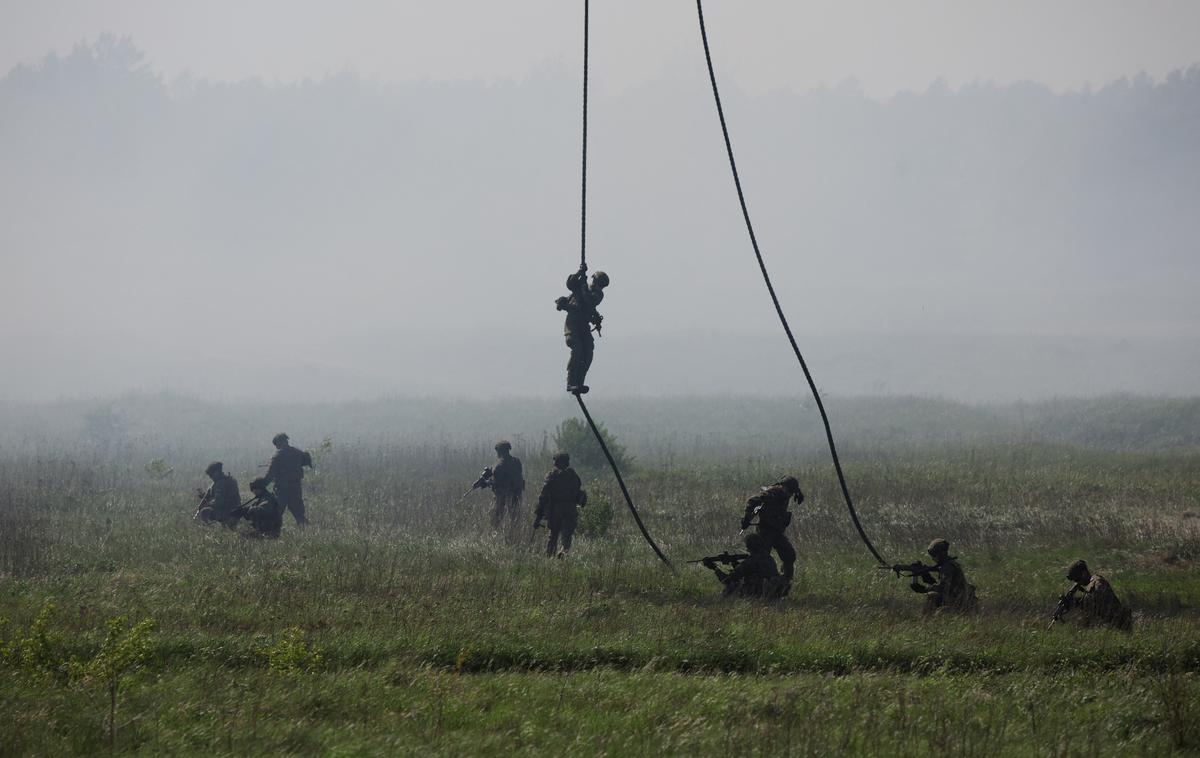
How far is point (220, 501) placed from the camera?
21.6 metres

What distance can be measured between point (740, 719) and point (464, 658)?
333 centimetres

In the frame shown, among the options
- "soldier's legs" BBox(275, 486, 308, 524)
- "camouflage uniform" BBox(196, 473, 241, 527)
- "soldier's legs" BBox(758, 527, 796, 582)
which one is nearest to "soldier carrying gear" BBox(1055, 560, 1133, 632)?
"soldier's legs" BBox(758, 527, 796, 582)

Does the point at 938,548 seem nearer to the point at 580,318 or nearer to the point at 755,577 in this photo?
the point at 755,577

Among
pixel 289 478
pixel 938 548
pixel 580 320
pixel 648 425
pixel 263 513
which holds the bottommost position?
pixel 263 513

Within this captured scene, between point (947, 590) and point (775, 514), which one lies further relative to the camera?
point (775, 514)

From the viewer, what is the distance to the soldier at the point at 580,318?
53.5 ft

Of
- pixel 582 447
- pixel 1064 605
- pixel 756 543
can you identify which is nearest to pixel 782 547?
pixel 756 543

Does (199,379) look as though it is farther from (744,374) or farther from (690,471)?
(690,471)

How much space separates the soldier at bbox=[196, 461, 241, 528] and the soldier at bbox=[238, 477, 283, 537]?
1.06 m

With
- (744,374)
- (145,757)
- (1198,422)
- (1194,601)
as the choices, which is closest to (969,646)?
(1194,601)

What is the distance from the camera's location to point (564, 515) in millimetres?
19125

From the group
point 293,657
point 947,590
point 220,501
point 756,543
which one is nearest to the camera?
point 293,657

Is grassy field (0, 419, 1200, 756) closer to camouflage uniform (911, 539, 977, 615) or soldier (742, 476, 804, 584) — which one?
camouflage uniform (911, 539, 977, 615)

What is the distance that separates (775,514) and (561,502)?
213 inches
